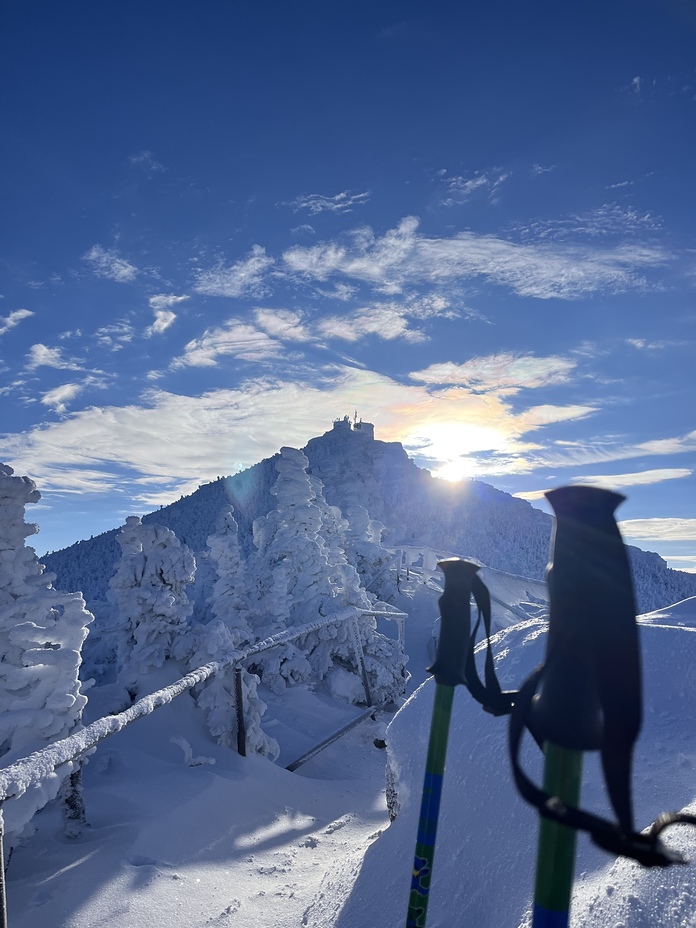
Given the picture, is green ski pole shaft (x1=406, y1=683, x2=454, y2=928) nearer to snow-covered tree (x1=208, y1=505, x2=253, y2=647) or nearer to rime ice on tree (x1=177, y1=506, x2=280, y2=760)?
rime ice on tree (x1=177, y1=506, x2=280, y2=760)

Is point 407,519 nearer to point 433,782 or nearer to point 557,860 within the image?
point 433,782

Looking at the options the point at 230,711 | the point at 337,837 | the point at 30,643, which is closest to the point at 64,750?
the point at 30,643

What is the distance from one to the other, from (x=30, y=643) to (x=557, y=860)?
7.54m

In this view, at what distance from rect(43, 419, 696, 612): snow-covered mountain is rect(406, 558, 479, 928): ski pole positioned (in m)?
78.6

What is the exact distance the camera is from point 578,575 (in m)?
1.10

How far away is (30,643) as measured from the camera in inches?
273

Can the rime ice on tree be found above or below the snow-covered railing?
below

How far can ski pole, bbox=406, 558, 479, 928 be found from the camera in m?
1.66

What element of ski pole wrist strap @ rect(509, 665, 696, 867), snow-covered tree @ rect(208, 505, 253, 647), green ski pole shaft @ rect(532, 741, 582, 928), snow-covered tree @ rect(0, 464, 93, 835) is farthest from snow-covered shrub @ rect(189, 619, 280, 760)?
snow-covered tree @ rect(208, 505, 253, 647)

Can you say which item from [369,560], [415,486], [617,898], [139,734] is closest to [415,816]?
[617,898]

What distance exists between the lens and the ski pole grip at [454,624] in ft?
5.43

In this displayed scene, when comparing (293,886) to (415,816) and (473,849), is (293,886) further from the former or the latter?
(473,849)

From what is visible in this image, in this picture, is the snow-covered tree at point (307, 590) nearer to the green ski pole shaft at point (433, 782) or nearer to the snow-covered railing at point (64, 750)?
the snow-covered railing at point (64, 750)

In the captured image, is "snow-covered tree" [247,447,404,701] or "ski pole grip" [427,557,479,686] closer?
"ski pole grip" [427,557,479,686]
